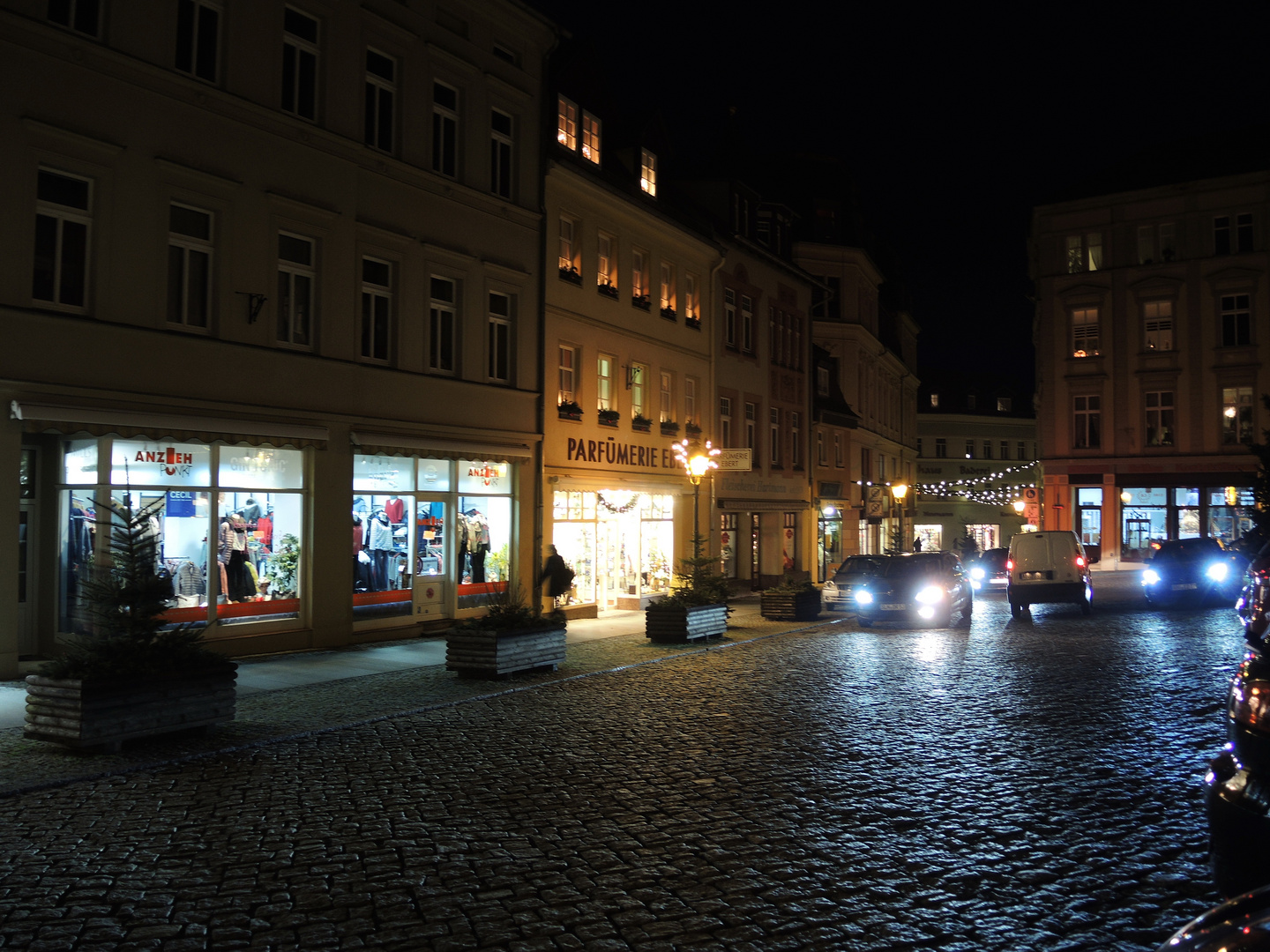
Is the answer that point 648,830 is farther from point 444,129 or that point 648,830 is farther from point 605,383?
point 605,383

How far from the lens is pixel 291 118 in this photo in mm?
18297

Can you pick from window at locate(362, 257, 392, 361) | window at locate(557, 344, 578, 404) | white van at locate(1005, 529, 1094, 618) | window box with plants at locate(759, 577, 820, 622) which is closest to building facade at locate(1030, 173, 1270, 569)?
white van at locate(1005, 529, 1094, 618)

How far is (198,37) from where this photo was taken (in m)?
16.9

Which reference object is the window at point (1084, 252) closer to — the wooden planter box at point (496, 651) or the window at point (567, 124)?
the window at point (567, 124)

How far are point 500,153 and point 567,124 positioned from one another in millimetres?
3714

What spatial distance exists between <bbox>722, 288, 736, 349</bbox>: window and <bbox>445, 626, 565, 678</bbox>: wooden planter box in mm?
21011

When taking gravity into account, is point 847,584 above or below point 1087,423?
below

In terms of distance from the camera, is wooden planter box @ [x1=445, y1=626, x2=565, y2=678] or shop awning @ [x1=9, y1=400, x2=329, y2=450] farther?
wooden planter box @ [x1=445, y1=626, x2=565, y2=678]

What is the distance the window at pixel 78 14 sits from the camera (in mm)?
15000

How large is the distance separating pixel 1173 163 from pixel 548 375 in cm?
4422

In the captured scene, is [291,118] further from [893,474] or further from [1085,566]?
[893,474]

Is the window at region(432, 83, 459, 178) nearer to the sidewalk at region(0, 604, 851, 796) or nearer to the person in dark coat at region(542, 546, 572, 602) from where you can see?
the person in dark coat at region(542, 546, 572, 602)

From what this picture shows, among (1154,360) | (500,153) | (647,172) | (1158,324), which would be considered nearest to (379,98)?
(500,153)

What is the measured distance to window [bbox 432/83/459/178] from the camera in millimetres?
21828
